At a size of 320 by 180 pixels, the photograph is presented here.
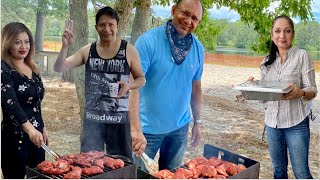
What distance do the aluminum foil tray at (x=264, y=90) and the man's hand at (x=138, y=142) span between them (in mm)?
624

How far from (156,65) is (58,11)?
24.9 inches

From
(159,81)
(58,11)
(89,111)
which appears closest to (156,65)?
(159,81)

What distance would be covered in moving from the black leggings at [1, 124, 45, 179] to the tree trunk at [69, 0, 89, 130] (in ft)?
1.19

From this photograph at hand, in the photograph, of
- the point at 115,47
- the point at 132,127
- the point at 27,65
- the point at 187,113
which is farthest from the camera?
the point at 187,113

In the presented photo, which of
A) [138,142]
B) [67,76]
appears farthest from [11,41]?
[138,142]

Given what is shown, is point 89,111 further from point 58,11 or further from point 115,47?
point 58,11

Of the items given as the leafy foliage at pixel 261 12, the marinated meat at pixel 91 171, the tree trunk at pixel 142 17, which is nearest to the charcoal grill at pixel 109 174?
the marinated meat at pixel 91 171

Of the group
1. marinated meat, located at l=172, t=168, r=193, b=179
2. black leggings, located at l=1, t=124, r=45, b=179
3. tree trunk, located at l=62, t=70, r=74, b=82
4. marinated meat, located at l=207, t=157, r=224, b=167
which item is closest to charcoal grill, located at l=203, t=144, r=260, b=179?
marinated meat, located at l=207, t=157, r=224, b=167

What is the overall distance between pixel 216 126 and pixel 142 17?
832mm

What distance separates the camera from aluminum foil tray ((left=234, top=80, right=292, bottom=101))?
2.20 meters

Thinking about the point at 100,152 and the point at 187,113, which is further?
the point at 187,113

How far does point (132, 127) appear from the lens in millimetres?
2254

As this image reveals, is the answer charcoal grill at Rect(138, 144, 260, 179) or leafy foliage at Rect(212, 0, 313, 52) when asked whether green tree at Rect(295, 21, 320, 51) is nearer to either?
leafy foliage at Rect(212, 0, 313, 52)

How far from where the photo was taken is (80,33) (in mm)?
2158
